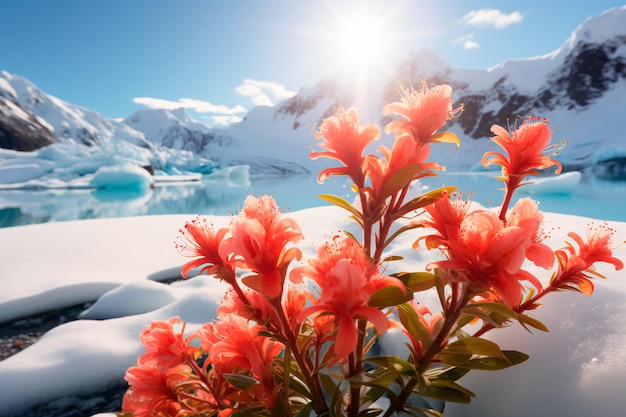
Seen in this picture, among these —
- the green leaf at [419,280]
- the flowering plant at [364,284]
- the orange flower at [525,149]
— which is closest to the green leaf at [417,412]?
the flowering plant at [364,284]

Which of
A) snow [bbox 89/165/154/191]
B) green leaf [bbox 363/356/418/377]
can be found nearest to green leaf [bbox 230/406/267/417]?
green leaf [bbox 363/356/418/377]

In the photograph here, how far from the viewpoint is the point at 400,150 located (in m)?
0.96

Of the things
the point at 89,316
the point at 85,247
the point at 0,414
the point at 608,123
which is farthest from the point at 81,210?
the point at 608,123

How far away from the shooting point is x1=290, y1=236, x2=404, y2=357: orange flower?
713 millimetres

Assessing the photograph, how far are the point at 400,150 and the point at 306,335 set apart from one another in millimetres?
621

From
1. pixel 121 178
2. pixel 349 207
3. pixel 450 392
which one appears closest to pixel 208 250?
pixel 349 207

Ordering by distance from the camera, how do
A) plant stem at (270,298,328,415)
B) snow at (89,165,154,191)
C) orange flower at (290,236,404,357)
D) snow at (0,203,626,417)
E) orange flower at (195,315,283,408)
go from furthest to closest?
snow at (89,165,154,191)
snow at (0,203,626,417)
orange flower at (195,315,283,408)
plant stem at (270,298,328,415)
orange flower at (290,236,404,357)

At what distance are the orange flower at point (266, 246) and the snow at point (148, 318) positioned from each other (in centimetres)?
107

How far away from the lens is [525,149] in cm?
107

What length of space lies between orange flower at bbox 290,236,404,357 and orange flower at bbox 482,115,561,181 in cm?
59

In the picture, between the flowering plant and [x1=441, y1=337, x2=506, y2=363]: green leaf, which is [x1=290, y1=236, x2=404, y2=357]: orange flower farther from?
[x1=441, y1=337, x2=506, y2=363]: green leaf

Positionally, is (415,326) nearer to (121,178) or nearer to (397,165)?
(397,165)

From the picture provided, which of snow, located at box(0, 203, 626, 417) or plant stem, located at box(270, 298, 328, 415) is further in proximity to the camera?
snow, located at box(0, 203, 626, 417)

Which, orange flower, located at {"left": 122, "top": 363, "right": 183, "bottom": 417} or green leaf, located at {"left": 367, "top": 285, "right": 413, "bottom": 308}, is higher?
green leaf, located at {"left": 367, "top": 285, "right": 413, "bottom": 308}
